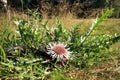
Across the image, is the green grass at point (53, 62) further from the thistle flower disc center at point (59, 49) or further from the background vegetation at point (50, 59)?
the thistle flower disc center at point (59, 49)

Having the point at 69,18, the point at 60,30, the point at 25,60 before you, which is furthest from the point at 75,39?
the point at 69,18

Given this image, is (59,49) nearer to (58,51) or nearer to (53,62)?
(58,51)

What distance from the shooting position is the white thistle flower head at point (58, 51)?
3.90 metres

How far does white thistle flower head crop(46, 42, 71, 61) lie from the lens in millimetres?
3896

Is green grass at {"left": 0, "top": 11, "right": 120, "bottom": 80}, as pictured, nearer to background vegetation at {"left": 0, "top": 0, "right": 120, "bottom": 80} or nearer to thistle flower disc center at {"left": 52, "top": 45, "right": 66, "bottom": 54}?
background vegetation at {"left": 0, "top": 0, "right": 120, "bottom": 80}

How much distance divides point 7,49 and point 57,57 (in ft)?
1.98

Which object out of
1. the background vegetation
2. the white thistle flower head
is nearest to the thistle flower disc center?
the white thistle flower head

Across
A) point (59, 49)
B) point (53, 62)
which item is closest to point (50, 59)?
point (53, 62)

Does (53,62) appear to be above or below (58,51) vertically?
below

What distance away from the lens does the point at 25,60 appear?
379 cm

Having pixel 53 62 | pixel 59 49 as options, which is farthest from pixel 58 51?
pixel 53 62

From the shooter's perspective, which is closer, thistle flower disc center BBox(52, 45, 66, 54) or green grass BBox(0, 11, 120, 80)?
green grass BBox(0, 11, 120, 80)

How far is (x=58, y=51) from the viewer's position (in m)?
3.93

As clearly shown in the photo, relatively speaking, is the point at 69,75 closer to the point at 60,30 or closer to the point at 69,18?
the point at 60,30
